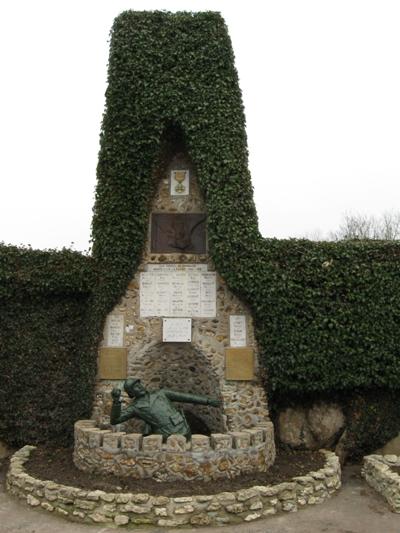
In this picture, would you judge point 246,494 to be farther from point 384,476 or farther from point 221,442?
point 384,476

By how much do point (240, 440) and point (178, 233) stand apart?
13.8ft

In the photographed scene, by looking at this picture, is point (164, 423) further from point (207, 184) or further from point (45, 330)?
point (207, 184)

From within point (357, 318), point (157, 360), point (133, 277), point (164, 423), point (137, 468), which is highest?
point (133, 277)

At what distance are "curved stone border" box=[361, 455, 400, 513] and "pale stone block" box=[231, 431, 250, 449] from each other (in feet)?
6.92

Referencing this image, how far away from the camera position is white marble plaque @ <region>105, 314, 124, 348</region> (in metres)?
9.88

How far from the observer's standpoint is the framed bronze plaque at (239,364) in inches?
378

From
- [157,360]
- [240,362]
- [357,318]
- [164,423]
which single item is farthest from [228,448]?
[357,318]

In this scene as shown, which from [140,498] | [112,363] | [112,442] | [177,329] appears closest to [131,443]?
[112,442]

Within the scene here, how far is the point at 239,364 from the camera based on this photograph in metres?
9.63

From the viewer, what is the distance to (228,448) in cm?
764

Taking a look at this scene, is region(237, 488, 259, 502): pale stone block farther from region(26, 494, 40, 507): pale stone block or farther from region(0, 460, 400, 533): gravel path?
region(26, 494, 40, 507): pale stone block

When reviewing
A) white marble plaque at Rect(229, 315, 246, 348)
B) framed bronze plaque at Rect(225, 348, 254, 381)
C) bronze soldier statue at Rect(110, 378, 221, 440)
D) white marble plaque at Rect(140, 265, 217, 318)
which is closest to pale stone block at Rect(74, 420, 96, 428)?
bronze soldier statue at Rect(110, 378, 221, 440)

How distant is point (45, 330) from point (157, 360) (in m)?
2.24

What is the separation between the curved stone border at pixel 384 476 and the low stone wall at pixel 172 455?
181 cm
